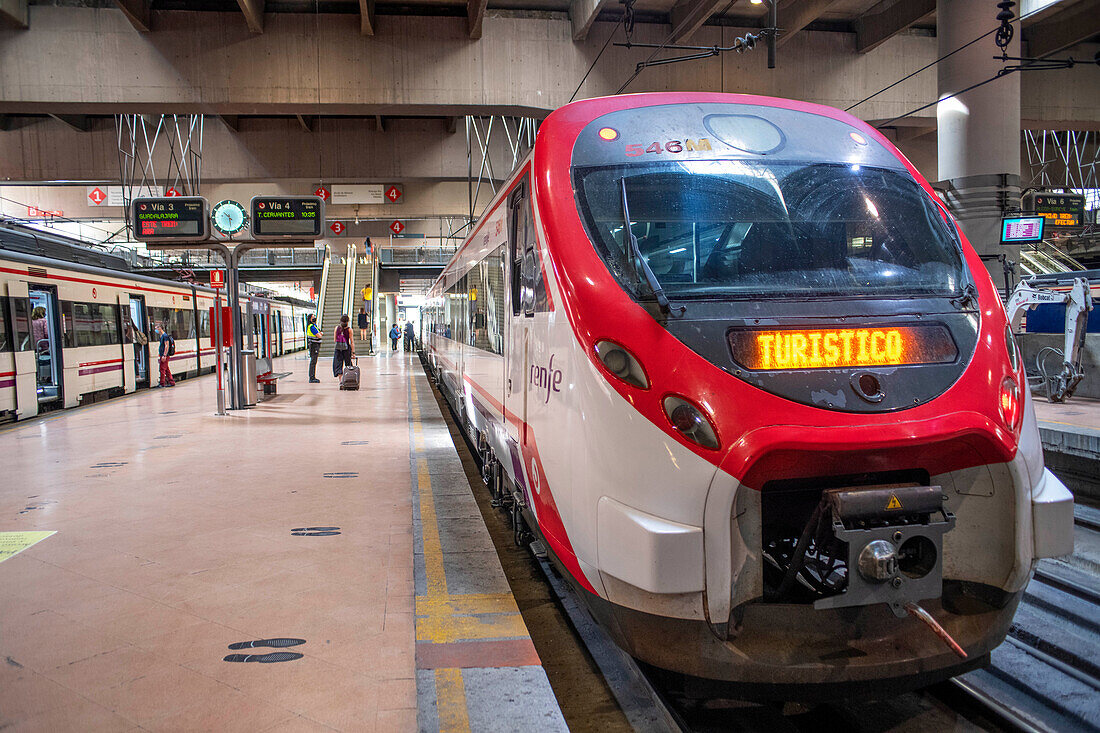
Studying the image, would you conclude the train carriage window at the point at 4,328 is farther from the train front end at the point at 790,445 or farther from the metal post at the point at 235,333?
the train front end at the point at 790,445

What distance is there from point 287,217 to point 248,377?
10.1ft

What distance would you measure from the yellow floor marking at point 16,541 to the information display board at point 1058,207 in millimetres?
→ 22229

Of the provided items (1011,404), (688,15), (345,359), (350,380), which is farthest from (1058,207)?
(1011,404)

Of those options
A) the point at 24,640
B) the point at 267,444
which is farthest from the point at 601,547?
the point at 267,444

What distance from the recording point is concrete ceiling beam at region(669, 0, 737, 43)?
12805 millimetres

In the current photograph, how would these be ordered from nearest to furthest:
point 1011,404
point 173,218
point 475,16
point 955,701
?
point 1011,404
point 955,701
point 173,218
point 475,16

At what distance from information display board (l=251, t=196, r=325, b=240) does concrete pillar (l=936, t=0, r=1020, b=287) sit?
11044mm

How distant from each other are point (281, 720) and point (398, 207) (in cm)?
2488

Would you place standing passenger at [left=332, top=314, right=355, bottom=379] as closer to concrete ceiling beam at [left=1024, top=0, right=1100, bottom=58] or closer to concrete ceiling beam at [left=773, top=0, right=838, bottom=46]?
concrete ceiling beam at [left=773, top=0, right=838, bottom=46]

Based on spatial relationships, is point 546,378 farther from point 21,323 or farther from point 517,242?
point 21,323

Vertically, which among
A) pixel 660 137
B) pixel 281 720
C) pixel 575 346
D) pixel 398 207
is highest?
pixel 398 207

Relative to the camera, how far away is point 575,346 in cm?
313

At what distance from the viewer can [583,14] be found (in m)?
13.6

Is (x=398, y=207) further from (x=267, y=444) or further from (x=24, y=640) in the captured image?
(x=24, y=640)
